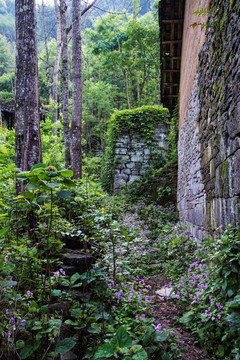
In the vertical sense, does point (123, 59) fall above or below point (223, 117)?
above

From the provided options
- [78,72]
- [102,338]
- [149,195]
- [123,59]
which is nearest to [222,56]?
[102,338]

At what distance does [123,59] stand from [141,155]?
9.92 m

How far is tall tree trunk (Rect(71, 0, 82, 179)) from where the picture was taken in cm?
774

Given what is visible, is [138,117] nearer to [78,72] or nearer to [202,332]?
[78,72]

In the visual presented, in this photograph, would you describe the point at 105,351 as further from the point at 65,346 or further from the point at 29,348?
the point at 29,348

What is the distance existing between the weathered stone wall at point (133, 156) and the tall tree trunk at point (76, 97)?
155 inches

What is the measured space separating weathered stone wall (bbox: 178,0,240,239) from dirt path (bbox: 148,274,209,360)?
1121 mm

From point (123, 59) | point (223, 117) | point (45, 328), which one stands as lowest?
point (45, 328)

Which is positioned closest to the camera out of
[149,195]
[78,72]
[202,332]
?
[202,332]

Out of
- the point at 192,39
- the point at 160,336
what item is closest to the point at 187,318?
the point at 160,336

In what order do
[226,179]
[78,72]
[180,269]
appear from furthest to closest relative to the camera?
[78,72], [180,269], [226,179]

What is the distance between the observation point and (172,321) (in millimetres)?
2775

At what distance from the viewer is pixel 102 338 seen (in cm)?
188

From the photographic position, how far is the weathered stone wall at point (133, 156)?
38.1 ft
